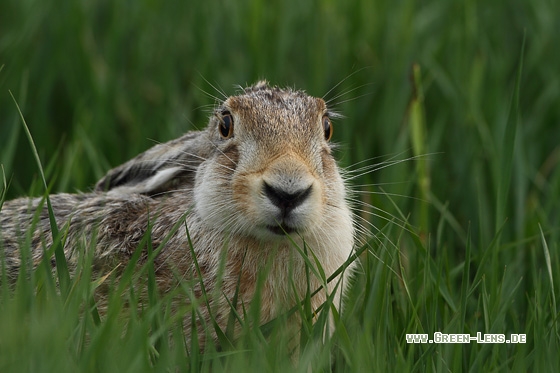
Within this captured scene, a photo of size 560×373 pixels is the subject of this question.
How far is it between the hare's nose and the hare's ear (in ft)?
3.14

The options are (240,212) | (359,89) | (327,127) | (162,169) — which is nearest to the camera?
(240,212)

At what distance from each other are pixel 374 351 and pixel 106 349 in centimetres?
104

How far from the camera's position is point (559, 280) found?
4.47 meters

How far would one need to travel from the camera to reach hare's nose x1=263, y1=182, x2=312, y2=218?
4.07 meters

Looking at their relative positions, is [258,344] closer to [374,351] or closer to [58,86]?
[374,351]

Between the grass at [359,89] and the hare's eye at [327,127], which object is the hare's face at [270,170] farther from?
the grass at [359,89]

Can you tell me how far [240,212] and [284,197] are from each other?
11.4 inches

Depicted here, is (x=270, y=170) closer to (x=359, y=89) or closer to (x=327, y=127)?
(x=327, y=127)

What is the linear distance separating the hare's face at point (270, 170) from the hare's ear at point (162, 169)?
8.3 inches

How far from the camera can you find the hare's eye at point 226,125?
15.8ft

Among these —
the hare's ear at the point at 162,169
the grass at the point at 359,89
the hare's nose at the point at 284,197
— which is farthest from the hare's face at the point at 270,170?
the grass at the point at 359,89

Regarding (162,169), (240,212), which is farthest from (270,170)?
(162,169)

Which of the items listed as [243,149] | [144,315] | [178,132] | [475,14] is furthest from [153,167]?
[475,14]

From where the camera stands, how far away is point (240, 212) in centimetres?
429
